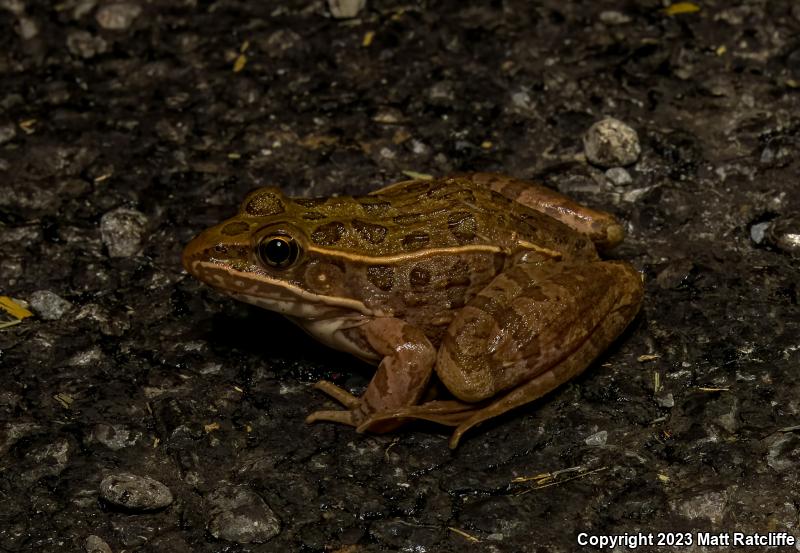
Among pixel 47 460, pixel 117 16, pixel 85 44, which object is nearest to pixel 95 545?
pixel 47 460

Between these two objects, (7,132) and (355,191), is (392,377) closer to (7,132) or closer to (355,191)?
(355,191)

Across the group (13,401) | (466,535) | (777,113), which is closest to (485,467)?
(466,535)

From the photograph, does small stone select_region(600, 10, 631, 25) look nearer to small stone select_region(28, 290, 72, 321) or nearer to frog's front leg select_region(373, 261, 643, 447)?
frog's front leg select_region(373, 261, 643, 447)

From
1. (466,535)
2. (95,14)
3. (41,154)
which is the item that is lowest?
(466,535)

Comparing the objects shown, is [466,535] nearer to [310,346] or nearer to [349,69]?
[310,346]

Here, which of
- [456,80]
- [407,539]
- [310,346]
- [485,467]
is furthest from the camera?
[456,80]

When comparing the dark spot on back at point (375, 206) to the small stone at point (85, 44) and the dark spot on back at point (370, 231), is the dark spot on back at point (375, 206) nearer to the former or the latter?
the dark spot on back at point (370, 231)

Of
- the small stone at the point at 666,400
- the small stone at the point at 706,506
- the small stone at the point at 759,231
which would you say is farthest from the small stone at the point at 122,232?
the small stone at the point at 759,231
